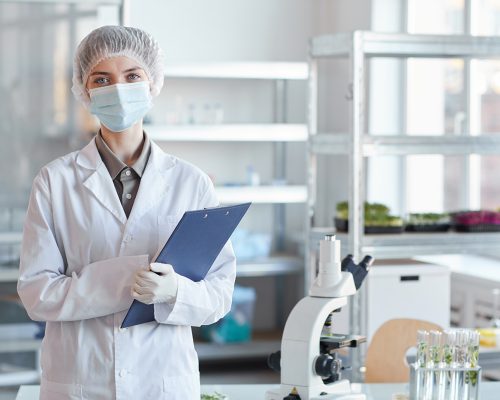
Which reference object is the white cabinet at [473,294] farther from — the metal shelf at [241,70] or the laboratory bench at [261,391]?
the laboratory bench at [261,391]

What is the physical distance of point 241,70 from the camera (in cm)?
583

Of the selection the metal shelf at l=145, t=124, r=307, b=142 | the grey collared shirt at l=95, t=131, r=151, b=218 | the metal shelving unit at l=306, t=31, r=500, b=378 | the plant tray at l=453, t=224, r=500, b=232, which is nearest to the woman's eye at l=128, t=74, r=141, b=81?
the grey collared shirt at l=95, t=131, r=151, b=218

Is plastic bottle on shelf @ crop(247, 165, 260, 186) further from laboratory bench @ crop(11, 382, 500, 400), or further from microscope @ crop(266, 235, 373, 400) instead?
microscope @ crop(266, 235, 373, 400)

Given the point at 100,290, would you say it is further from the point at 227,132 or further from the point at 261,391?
the point at 227,132

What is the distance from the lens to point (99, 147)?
224cm

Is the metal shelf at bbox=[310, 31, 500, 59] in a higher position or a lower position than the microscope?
higher

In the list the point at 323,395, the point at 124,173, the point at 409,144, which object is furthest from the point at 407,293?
the point at 124,173

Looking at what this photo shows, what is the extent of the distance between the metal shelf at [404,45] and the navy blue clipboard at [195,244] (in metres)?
2.07

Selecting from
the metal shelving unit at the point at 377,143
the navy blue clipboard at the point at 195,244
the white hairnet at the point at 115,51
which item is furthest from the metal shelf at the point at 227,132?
the navy blue clipboard at the point at 195,244

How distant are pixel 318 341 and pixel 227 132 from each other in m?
3.63

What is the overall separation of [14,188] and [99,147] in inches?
117

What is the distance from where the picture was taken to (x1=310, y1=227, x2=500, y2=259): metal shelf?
4.14 m

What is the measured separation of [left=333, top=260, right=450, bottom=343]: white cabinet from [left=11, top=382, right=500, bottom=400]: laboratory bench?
4.69 ft

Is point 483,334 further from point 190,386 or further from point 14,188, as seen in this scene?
point 14,188
